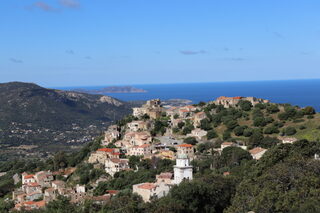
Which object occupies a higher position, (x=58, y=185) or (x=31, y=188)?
(x=58, y=185)

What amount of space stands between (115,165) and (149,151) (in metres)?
4.99

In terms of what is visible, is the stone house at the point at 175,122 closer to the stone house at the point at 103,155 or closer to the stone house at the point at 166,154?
the stone house at the point at 166,154

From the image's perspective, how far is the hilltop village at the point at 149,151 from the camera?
124 feet

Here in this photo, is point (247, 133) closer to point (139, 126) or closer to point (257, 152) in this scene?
point (257, 152)

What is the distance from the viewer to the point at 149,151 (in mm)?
50812

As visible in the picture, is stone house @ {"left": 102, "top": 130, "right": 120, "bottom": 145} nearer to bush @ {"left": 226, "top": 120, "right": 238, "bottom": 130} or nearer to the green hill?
bush @ {"left": 226, "top": 120, "right": 238, "bottom": 130}

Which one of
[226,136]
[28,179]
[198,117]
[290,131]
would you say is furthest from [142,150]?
[290,131]

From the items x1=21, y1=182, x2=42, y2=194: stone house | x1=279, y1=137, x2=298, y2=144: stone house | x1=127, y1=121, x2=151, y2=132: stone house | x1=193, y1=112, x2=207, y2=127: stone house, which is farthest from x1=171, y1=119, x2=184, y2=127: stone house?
x1=21, y1=182, x2=42, y2=194: stone house

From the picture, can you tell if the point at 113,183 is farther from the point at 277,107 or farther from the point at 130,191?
the point at 277,107

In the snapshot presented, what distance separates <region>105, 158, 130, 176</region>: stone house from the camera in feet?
155

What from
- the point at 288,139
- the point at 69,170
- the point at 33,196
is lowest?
the point at 33,196

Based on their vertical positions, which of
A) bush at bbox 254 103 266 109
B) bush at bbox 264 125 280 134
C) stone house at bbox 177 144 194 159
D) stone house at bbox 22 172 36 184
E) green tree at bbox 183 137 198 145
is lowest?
stone house at bbox 22 172 36 184

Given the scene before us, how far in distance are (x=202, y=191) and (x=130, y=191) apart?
9238 mm

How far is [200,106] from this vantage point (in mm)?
68750
